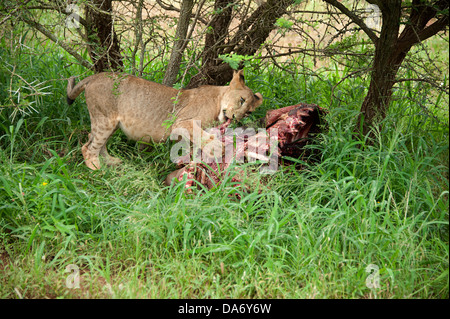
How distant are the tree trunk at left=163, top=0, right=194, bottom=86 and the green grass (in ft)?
4.16

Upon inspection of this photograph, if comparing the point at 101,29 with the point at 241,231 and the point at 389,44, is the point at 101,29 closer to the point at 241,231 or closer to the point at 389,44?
the point at 389,44

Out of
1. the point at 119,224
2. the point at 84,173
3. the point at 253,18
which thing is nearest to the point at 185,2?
the point at 253,18

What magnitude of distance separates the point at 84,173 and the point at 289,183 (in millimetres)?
2032

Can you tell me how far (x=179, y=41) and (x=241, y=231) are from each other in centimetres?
261

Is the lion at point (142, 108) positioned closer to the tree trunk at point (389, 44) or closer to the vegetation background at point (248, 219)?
the vegetation background at point (248, 219)

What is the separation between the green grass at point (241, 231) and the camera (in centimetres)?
344

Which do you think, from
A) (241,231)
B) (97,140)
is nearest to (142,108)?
(97,140)

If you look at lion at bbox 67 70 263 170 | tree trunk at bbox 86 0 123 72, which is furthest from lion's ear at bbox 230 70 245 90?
tree trunk at bbox 86 0 123 72

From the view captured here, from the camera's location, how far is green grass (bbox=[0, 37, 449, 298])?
11.3 feet

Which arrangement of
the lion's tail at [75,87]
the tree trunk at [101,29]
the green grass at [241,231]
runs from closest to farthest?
the green grass at [241,231], the lion's tail at [75,87], the tree trunk at [101,29]

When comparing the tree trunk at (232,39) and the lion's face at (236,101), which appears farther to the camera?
the tree trunk at (232,39)

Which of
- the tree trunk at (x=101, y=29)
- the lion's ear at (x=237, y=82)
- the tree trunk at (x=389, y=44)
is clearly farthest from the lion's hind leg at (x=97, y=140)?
the tree trunk at (x=389, y=44)

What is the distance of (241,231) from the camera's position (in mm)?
3762

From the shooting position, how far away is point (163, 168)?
5109 millimetres
